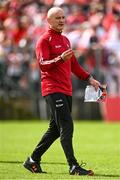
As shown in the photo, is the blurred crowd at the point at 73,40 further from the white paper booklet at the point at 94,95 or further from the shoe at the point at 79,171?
the shoe at the point at 79,171

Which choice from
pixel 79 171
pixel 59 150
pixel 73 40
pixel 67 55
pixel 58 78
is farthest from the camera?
pixel 73 40

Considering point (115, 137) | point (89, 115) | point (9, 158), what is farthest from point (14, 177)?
point (89, 115)

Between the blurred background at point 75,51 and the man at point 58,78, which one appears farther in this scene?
the blurred background at point 75,51

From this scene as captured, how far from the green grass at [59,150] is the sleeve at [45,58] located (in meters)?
1.55

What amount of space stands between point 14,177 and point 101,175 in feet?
4.11

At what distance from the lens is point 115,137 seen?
57.2 feet

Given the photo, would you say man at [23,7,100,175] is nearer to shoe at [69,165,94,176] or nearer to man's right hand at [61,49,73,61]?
shoe at [69,165,94,176]

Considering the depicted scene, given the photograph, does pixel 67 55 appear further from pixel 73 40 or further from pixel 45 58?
pixel 73 40

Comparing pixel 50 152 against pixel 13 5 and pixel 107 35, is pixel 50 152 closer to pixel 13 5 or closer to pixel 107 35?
pixel 13 5

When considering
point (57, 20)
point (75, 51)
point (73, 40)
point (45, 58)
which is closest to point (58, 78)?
point (45, 58)

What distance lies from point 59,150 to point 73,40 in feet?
29.1

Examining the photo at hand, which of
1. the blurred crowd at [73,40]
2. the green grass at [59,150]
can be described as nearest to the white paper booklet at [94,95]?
the green grass at [59,150]

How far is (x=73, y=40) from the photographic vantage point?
2281cm

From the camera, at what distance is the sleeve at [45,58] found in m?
9.98
